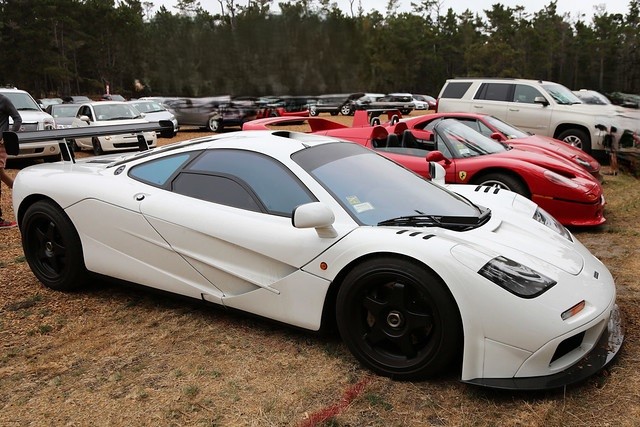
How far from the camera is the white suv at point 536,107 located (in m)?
10.0

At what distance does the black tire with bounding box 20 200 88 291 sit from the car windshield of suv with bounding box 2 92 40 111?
824 centimetres

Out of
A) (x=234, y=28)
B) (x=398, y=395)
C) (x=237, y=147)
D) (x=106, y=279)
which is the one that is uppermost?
(x=234, y=28)

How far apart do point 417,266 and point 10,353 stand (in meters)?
2.35

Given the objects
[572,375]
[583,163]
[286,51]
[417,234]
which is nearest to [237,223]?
[417,234]

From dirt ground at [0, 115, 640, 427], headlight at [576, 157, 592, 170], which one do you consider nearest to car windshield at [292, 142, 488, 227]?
dirt ground at [0, 115, 640, 427]

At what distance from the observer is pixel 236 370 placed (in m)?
2.73

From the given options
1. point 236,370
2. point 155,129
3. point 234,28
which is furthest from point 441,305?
point 234,28

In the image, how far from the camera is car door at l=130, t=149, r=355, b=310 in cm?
282

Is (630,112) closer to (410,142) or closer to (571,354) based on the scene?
(410,142)

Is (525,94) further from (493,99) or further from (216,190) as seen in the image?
(216,190)

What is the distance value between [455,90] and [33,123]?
29.0 ft

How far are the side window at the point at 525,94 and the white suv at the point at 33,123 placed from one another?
905 cm

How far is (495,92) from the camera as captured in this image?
11414 millimetres

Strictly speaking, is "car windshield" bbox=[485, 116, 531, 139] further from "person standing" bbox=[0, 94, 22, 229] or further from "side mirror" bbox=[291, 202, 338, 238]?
"person standing" bbox=[0, 94, 22, 229]
